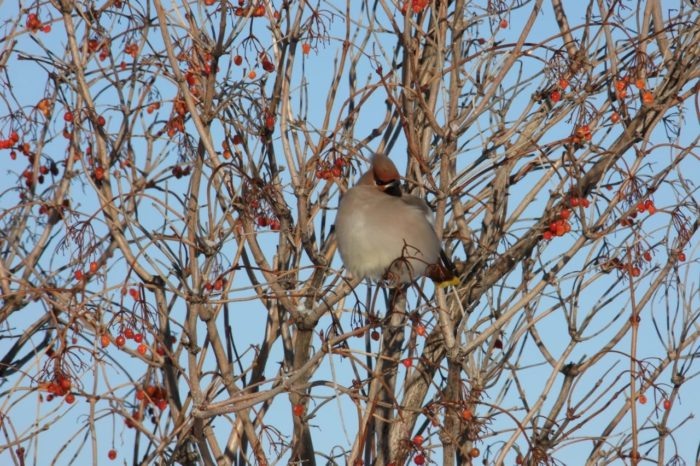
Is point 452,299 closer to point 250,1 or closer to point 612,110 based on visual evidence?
point 612,110

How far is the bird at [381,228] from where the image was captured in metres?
4.17

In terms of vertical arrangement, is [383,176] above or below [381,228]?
above

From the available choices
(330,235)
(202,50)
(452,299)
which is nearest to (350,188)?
(330,235)

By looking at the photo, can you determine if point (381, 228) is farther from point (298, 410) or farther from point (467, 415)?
point (467, 415)

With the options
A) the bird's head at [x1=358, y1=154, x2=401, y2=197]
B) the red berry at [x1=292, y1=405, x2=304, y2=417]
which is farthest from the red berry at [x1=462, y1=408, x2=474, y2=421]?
the bird's head at [x1=358, y1=154, x2=401, y2=197]

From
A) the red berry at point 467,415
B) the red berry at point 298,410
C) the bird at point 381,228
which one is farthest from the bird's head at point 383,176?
the red berry at point 467,415

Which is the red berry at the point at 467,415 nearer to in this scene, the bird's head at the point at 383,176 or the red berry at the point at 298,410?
the red berry at the point at 298,410

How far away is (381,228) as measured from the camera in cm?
428

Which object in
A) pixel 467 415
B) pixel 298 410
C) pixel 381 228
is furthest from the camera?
pixel 381 228

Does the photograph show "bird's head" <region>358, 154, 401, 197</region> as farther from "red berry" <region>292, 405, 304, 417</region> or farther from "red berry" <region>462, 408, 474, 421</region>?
"red berry" <region>462, 408, 474, 421</region>

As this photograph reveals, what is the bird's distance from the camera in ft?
13.7

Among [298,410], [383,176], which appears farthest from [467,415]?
[383,176]

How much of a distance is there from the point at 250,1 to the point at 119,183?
79 cm

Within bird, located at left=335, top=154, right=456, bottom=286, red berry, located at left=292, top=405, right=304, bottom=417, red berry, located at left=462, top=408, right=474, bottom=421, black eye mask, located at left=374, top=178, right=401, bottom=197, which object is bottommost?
red berry, located at left=462, top=408, right=474, bottom=421
